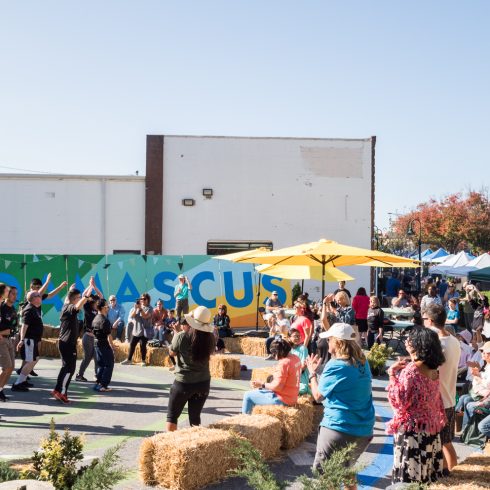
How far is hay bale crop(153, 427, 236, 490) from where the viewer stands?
22.9 feet

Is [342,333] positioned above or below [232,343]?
above

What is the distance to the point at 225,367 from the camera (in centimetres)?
1462

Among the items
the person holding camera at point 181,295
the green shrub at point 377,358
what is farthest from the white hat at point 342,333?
the person holding camera at point 181,295

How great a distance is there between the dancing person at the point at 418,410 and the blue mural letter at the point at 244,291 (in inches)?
739

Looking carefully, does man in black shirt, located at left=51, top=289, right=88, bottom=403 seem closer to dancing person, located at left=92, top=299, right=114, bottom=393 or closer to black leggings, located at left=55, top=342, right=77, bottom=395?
black leggings, located at left=55, top=342, right=77, bottom=395

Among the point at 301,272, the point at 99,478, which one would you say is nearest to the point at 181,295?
the point at 301,272

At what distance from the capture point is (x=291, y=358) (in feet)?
30.0

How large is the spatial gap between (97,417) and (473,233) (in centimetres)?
4391

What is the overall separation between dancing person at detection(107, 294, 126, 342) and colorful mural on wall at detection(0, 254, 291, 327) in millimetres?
4320

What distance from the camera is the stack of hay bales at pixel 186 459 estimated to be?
6.99 meters

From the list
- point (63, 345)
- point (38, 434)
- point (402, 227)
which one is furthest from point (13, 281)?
point (402, 227)

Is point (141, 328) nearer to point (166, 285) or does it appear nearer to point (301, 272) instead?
point (301, 272)

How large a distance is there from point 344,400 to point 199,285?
18895 mm

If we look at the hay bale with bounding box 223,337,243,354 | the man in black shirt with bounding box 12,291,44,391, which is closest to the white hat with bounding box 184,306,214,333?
the man in black shirt with bounding box 12,291,44,391
